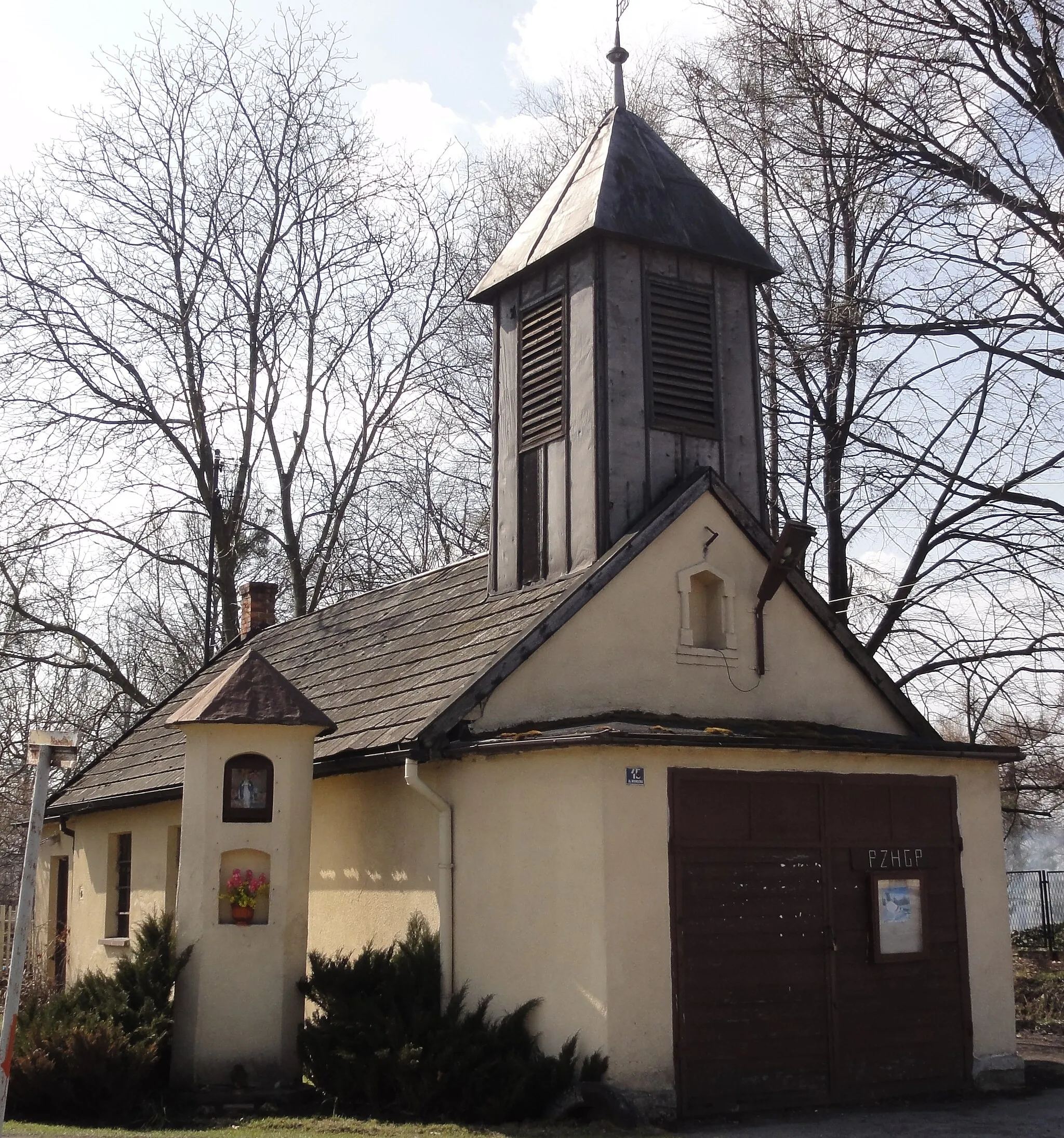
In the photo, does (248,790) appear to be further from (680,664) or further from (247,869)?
(680,664)

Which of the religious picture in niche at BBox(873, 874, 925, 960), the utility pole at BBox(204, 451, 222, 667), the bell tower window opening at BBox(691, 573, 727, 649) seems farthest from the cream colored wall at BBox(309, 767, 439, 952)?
the utility pole at BBox(204, 451, 222, 667)

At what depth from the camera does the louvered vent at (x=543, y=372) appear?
14.4 m

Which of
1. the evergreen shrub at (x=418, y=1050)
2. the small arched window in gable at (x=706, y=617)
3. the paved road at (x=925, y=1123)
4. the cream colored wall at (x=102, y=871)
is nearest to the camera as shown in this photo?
the paved road at (x=925, y=1123)

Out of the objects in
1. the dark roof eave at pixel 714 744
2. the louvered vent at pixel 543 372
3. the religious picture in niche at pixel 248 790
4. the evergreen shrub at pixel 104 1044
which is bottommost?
the evergreen shrub at pixel 104 1044

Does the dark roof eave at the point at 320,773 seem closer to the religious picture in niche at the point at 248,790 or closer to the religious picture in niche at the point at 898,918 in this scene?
the religious picture in niche at the point at 248,790

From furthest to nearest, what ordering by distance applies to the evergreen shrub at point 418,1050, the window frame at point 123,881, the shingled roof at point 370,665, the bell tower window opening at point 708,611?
the window frame at point 123,881, the bell tower window opening at point 708,611, the shingled roof at point 370,665, the evergreen shrub at point 418,1050

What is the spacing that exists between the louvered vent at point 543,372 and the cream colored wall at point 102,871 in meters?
6.24

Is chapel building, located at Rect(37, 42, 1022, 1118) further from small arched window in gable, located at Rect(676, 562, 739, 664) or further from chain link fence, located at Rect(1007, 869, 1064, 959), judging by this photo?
chain link fence, located at Rect(1007, 869, 1064, 959)

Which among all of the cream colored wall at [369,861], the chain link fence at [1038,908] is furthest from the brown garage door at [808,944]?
the chain link fence at [1038,908]

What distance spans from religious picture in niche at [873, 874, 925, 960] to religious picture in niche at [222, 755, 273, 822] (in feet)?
18.1

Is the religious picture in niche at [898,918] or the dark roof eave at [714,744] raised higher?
the dark roof eave at [714,744]

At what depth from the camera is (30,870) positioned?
7309mm

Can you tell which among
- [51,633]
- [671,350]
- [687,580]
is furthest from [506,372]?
[51,633]

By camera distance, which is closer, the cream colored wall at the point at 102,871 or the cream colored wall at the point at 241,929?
the cream colored wall at the point at 241,929
